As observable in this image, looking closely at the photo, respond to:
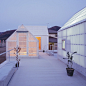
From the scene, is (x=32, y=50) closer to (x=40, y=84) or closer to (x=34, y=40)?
(x=34, y=40)

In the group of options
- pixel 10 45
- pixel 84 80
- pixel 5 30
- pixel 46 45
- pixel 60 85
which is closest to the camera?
pixel 60 85

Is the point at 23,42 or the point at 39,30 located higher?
the point at 39,30

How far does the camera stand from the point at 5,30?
75562 mm

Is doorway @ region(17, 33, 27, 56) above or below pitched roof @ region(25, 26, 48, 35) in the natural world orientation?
below

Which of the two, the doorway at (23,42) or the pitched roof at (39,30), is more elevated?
the pitched roof at (39,30)

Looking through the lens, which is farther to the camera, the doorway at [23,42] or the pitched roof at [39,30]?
the pitched roof at [39,30]

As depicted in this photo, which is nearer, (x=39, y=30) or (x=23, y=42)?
(x=23, y=42)

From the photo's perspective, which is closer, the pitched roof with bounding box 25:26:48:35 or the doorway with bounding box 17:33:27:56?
the doorway with bounding box 17:33:27:56

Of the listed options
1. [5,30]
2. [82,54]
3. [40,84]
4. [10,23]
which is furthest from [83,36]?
[5,30]

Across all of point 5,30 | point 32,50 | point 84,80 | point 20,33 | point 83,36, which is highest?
point 5,30

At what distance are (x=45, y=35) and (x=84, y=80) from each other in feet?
47.8

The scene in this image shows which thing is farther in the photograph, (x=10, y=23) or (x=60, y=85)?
(x=10, y=23)

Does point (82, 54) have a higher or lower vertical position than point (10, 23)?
lower

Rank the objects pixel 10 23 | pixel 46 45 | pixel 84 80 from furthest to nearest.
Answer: pixel 10 23
pixel 46 45
pixel 84 80
